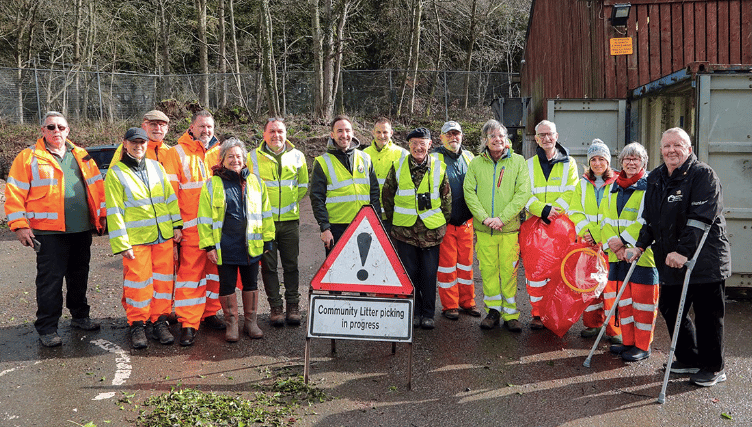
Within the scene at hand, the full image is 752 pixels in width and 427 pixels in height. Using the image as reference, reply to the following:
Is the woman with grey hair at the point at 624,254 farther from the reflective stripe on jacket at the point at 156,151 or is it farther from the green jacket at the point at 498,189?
the reflective stripe on jacket at the point at 156,151

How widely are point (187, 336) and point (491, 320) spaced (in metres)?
3.02

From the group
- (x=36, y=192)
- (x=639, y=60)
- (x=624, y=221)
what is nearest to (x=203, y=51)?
(x=639, y=60)

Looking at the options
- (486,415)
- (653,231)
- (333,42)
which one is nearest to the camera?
(486,415)

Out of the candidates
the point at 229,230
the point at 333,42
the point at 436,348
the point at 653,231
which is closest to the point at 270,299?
the point at 229,230

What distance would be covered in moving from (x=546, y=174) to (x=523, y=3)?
2663 centimetres

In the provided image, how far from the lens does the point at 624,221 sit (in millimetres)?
5320

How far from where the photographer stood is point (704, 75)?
253 inches

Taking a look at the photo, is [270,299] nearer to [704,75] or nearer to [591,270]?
[591,270]

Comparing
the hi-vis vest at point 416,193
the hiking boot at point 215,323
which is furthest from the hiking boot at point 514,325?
the hiking boot at point 215,323

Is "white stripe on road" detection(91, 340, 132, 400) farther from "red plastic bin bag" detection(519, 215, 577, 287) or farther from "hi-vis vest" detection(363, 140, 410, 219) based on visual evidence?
"red plastic bin bag" detection(519, 215, 577, 287)

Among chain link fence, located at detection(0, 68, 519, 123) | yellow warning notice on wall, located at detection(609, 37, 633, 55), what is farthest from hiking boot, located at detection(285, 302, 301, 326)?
chain link fence, located at detection(0, 68, 519, 123)

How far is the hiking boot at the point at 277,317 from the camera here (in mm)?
6203

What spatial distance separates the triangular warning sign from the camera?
482cm

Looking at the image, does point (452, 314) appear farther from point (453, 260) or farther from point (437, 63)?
point (437, 63)
